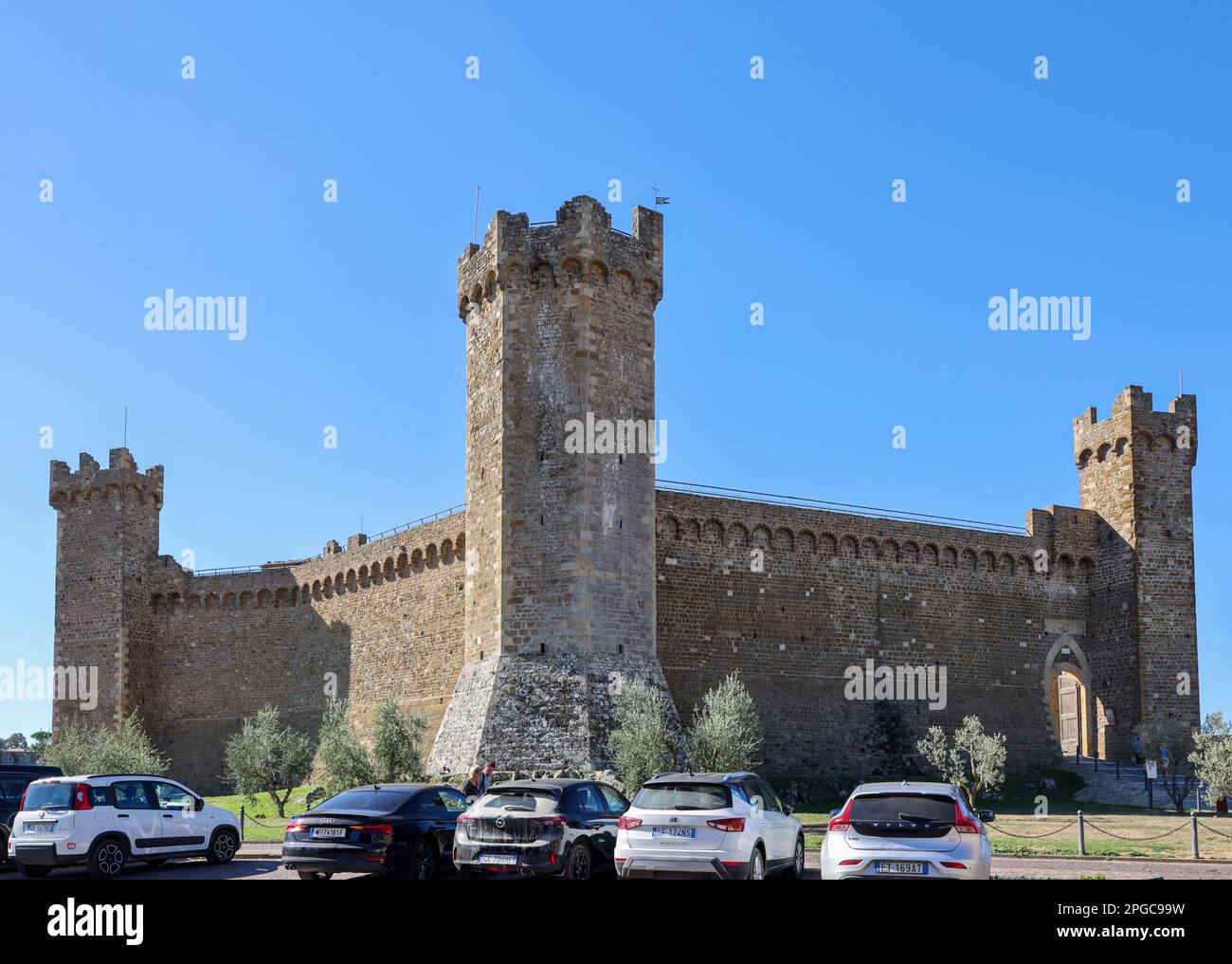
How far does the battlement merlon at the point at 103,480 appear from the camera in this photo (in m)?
44.1

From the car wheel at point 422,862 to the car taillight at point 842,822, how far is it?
5304mm

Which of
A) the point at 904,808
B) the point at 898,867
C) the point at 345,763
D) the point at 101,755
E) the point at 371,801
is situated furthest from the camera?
the point at 101,755

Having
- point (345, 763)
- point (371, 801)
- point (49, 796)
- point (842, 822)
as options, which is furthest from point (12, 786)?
point (842, 822)

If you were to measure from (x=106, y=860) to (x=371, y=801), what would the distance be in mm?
3903

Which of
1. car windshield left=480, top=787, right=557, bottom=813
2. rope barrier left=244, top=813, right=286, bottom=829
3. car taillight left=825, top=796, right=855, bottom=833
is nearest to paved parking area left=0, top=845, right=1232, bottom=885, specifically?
car windshield left=480, top=787, right=557, bottom=813

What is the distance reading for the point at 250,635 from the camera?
43406 mm

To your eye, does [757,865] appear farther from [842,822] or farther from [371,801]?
[371,801]

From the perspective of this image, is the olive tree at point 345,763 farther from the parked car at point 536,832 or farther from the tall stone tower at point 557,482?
the parked car at point 536,832

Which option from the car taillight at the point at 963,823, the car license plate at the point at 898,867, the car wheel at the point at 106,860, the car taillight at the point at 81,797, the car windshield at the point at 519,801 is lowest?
the car wheel at the point at 106,860

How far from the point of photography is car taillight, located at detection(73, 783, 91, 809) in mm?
16141

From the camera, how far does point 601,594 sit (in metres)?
29.2

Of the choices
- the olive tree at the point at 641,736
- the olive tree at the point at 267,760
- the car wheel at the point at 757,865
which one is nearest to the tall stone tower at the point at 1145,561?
the olive tree at the point at 641,736

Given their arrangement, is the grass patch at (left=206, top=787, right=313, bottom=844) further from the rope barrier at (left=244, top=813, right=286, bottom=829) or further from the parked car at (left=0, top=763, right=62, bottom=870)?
the parked car at (left=0, top=763, right=62, bottom=870)

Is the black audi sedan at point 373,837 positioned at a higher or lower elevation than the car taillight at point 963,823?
lower
